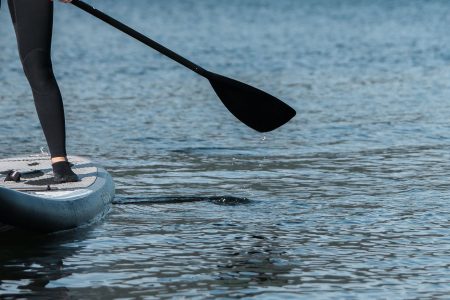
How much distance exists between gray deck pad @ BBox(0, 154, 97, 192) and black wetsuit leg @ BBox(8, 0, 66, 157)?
27 centimetres

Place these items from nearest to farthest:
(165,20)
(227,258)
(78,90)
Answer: (227,258), (78,90), (165,20)

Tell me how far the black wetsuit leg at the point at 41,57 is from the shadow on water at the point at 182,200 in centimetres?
154

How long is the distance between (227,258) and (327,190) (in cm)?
287

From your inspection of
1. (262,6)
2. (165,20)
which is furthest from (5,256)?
(262,6)

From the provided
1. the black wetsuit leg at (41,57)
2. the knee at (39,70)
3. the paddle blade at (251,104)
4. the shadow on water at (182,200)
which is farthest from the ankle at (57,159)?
the paddle blade at (251,104)

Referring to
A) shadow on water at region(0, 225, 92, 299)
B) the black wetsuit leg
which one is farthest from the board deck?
the black wetsuit leg

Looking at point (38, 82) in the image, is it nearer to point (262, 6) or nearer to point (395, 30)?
point (395, 30)

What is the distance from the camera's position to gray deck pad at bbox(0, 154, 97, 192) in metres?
9.26

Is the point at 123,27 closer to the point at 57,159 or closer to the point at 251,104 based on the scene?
the point at 57,159

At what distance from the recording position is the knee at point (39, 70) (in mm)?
8930

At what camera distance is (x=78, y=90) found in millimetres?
22203

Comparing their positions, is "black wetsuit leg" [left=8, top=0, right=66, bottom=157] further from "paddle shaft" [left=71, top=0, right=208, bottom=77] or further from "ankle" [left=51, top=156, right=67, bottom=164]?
"paddle shaft" [left=71, top=0, right=208, bottom=77]

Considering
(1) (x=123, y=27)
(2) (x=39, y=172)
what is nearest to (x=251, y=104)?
(1) (x=123, y=27)

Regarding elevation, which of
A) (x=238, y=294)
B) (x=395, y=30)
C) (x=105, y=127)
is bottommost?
(x=238, y=294)
